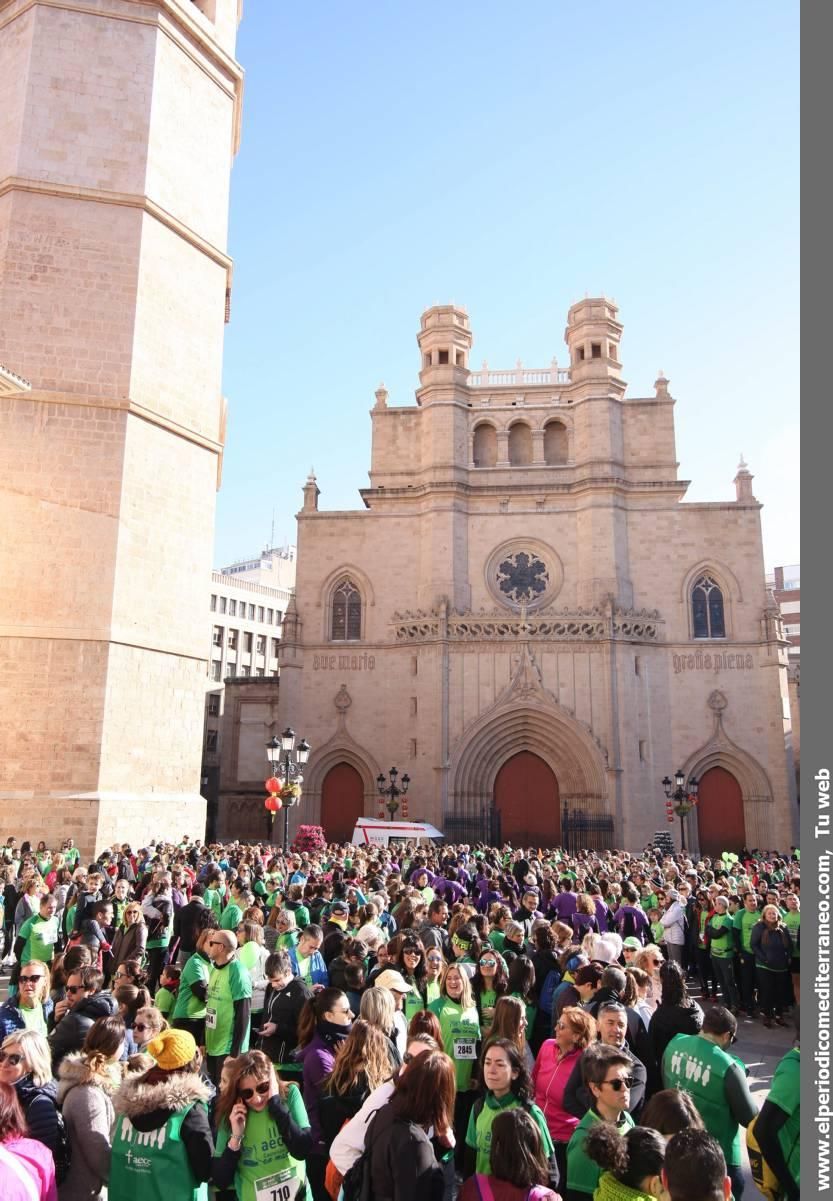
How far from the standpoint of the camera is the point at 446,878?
13.7m

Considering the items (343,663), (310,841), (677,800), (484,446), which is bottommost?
(310,841)

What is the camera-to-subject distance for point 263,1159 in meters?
3.94

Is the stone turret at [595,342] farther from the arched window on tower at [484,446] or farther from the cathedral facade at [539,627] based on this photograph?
the arched window on tower at [484,446]

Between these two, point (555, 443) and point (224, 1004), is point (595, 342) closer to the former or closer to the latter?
point (555, 443)

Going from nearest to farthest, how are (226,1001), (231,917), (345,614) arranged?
(226,1001) < (231,917) < (345,614)

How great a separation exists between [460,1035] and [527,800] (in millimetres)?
25170

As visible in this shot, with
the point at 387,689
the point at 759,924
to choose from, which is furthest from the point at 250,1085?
the point at 387,689

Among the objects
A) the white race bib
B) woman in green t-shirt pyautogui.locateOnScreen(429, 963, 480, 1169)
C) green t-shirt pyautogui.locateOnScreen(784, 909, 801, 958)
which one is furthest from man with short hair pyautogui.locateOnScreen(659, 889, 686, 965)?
the white race bib

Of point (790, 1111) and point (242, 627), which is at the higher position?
point (242, 627)

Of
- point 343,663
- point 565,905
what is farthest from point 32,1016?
point 343,663

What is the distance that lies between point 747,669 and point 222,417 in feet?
62.3

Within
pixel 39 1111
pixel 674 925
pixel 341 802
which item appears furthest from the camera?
pixel 341 802

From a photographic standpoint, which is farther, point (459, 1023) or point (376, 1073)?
point (459, 1023)
